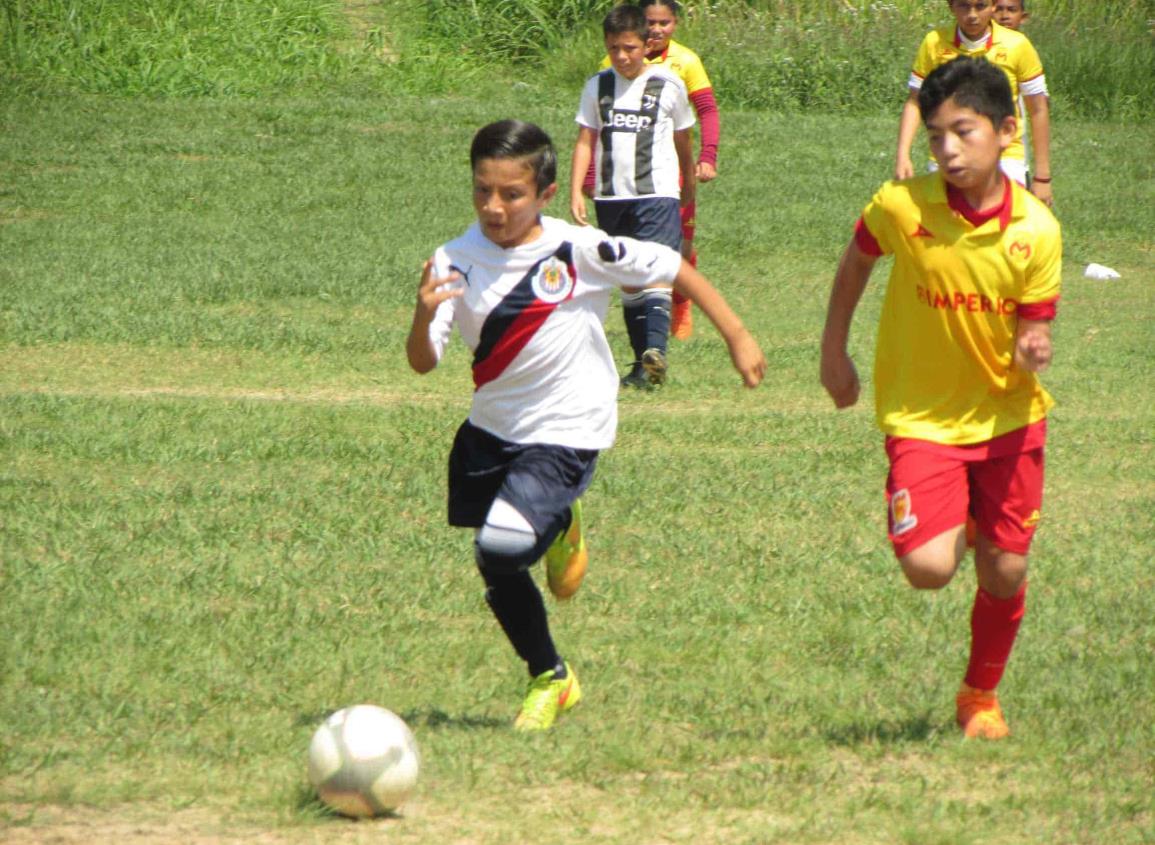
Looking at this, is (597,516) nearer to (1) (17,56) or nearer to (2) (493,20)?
(1) (17,56)

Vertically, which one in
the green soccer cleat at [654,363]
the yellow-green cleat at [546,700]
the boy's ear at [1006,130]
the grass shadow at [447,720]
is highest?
the boy's ear at [1006,130]

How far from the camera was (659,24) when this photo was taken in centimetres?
1035

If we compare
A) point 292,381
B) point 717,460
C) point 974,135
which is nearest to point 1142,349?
point 717,460

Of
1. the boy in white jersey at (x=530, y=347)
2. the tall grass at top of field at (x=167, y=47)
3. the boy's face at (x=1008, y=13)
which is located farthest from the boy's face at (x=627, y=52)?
the tall grass at top of field at (x=167, y=47)

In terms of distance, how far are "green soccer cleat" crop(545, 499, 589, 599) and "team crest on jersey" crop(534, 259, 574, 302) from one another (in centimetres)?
65

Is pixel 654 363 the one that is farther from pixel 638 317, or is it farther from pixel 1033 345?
pixel 1033 345

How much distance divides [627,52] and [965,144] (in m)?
5.35

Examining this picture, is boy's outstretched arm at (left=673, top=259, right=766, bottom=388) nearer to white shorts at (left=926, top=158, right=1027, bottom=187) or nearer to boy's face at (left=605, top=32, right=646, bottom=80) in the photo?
white shorts at (left=926, top=158, right=1027, bottom=187)

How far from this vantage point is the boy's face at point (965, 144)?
4.47 m

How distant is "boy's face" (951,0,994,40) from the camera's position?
908 cm

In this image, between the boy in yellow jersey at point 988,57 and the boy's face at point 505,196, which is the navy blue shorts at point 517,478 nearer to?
the boy's face at point 505,196

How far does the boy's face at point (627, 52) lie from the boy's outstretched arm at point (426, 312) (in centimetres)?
517

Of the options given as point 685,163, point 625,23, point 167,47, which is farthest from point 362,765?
point 167,47

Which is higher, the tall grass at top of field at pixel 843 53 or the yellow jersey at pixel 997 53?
the yellow jersey at pixel 997 53
